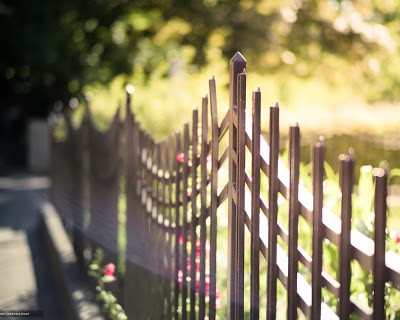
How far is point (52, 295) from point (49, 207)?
4.36m

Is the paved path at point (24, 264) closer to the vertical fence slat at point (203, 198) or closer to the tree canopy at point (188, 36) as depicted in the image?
the vertical fence slat at point (203, 198)

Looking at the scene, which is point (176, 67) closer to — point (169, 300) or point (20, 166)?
point (20, 166)

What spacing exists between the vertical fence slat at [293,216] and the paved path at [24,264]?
3833mm

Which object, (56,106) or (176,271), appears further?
(56,106)

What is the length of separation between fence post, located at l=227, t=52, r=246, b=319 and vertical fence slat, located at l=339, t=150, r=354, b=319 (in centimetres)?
80

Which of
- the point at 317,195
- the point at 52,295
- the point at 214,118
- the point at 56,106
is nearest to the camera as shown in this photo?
the point at 317,195

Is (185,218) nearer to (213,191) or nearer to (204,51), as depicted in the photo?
(213,191)

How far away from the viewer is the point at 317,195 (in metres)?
2.16

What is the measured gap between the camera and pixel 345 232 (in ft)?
6.63

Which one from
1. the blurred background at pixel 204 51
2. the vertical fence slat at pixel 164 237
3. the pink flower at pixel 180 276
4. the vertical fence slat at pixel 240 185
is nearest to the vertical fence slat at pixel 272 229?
the vertical fence slat at pixel 240 185

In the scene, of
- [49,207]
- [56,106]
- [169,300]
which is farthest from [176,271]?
[56,106]

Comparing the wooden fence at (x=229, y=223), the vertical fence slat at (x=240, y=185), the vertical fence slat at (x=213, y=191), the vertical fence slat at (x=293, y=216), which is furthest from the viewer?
the vertical fence slat at (x=213, y=191)

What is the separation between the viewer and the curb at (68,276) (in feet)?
16.9

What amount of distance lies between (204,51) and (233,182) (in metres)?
14.4
